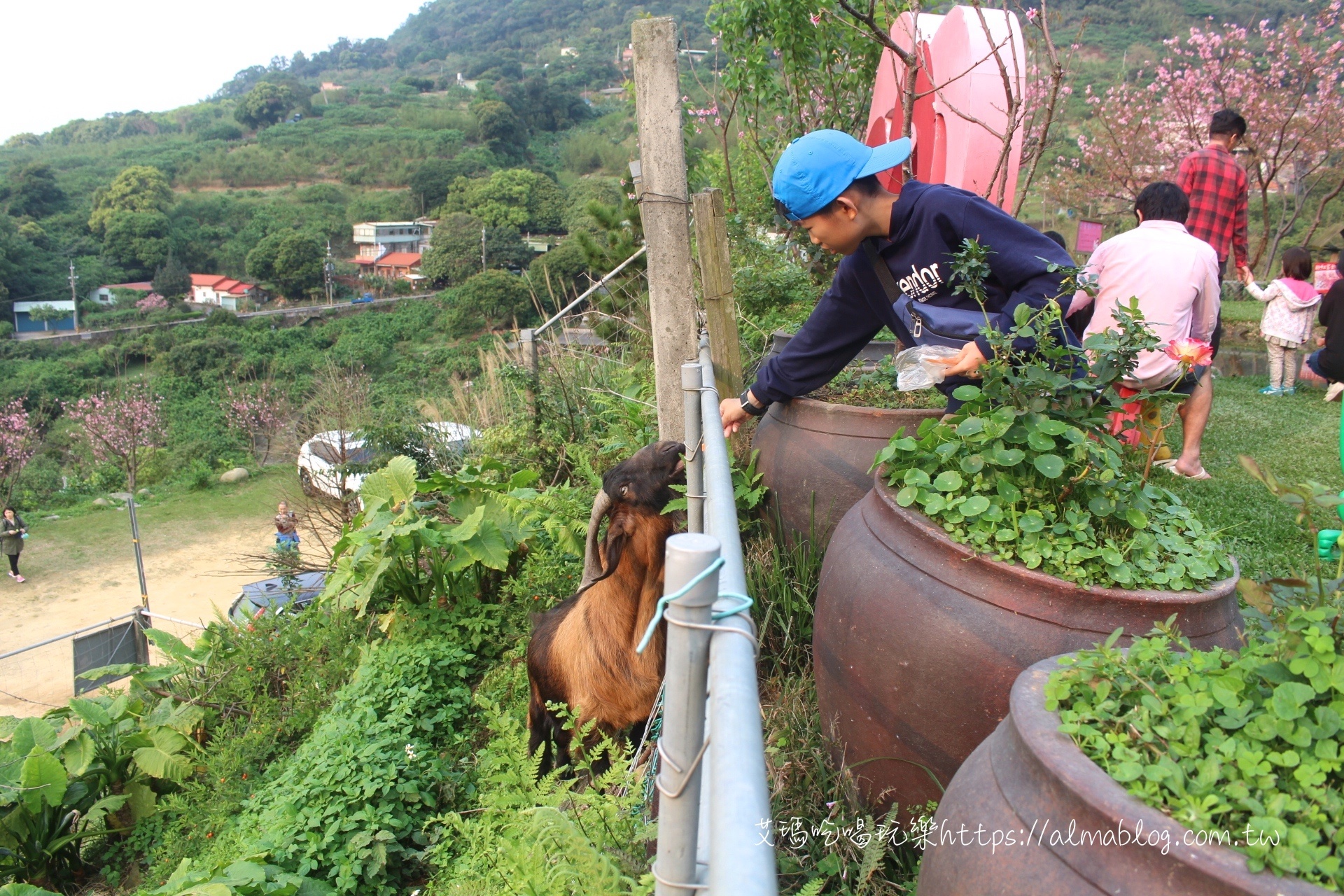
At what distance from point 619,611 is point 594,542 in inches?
10.3

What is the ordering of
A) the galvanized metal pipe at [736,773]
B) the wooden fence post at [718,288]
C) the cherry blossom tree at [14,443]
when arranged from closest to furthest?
the galvanized metal pipe at [736,773] < the wooden fence post at [718,288] < the cherry blossom tree at [14,443]

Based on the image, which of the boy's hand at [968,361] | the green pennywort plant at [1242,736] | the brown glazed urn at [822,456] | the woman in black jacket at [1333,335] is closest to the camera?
the green pennywort plant at [1242,736]

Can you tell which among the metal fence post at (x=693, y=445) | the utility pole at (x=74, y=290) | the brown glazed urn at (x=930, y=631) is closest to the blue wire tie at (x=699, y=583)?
the brown glazed urn at (x=930, y=631)

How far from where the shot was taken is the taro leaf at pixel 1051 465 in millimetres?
1728

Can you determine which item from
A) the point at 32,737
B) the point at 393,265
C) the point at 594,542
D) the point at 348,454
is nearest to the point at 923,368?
the point at 594,542

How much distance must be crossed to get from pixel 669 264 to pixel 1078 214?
1682 centimetres

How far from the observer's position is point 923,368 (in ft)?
7.48

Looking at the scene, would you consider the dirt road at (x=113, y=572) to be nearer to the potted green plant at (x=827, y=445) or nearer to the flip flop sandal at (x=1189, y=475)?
the potted green plant at (x=827, y=445)

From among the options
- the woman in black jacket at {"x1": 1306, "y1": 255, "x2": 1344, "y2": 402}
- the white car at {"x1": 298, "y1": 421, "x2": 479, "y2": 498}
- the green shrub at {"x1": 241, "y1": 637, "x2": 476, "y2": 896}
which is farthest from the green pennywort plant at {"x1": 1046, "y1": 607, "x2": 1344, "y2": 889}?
the white car at {"x1": 298, "y1": 421, "x2": 479, "y2": 498}

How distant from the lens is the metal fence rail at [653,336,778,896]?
26.1 inches

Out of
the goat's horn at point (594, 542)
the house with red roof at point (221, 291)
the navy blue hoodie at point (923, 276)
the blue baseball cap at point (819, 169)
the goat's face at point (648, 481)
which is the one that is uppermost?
the house with red roof at point (221, 291)

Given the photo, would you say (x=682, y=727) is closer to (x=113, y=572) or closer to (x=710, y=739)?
(x=710, y=739)

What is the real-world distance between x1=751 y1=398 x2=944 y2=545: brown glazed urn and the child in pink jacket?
20.1ft

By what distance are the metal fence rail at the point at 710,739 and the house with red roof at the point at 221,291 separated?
215 feet
